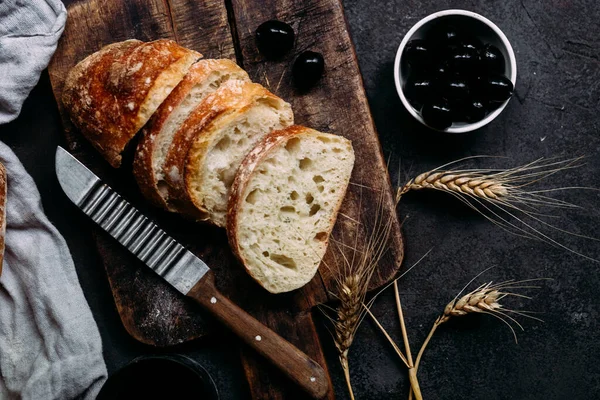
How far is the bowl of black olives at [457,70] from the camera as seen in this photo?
2.28 m

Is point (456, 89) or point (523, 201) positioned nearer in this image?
point (456, 89)

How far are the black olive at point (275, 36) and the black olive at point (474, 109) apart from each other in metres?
0.82

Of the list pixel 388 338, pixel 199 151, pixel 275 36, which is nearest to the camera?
pixel 199 151

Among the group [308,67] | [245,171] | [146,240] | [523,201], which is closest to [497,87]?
[523,201]

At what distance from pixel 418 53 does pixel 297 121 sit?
610 millimetres

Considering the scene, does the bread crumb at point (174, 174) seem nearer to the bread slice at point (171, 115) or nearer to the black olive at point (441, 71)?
the bread slice at point (171, 115)

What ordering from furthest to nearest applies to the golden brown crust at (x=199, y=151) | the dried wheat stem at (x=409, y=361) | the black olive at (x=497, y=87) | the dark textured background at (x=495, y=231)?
the dark textured background at (x=495, y=231) → the dried wheat stem at (x=409, y=361) → the black olive at (x=497, y=87) → the golden brown crust at (x=199, y=151)

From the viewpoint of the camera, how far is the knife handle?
90.9 inches

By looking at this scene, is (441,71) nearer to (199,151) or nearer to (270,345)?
(199,151)

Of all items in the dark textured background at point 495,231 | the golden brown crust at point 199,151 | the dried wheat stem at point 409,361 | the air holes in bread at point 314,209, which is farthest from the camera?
the dark textured background at point 495,231

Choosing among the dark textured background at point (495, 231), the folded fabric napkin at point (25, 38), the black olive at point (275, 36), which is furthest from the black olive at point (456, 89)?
the folded fabric napkin at point (25, 38)

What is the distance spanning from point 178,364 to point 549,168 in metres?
1.94

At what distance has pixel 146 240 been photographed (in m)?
2.42

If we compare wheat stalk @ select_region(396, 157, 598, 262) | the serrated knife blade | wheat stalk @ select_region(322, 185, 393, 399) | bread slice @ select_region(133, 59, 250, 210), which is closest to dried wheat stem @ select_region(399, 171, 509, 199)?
wheat stalk @ select_region(396, 157, 598, 262)
